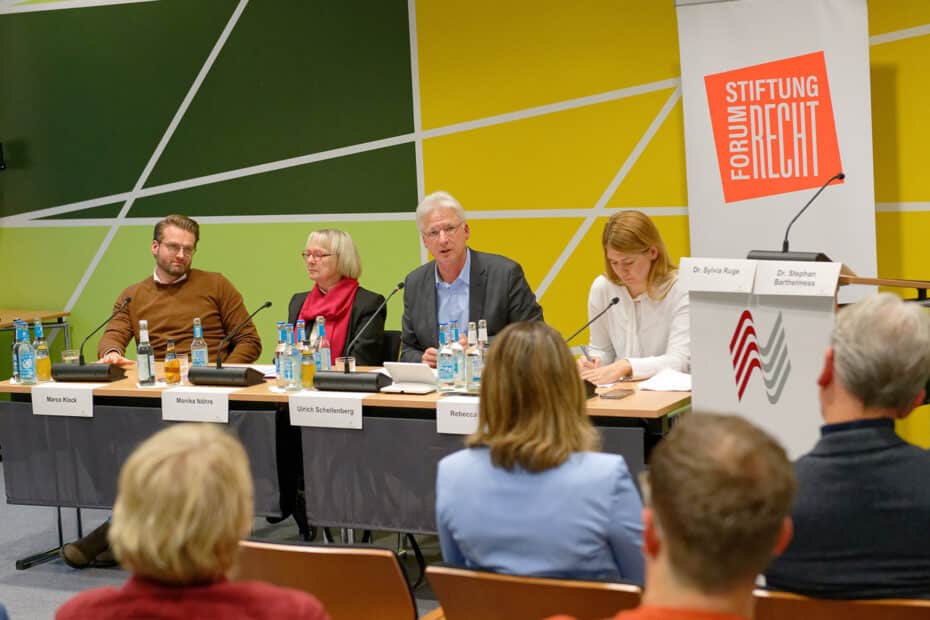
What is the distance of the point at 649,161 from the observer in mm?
5746

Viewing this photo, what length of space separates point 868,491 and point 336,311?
11.3 feet

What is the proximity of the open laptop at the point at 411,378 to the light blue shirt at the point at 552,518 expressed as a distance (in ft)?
5.70

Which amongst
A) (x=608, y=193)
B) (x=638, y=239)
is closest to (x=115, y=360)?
(x=638, y=239)

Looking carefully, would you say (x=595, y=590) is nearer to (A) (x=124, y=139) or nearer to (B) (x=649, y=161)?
(B) (x=649, y=161)

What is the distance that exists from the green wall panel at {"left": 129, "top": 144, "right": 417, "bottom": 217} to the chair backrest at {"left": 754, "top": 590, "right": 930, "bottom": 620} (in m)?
4.55

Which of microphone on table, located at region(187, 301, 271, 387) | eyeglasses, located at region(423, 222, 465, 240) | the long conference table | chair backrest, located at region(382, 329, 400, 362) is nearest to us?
the long conference table

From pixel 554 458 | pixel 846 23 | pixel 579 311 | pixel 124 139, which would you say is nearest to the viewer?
pixel 554 458

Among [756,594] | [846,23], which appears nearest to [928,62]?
[846,23]

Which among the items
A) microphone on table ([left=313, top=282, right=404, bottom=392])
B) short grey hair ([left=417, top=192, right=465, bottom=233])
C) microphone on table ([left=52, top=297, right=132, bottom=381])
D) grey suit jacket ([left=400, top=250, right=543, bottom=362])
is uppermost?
short grey hair ([left=417, top=192, right=465, bottom=233])

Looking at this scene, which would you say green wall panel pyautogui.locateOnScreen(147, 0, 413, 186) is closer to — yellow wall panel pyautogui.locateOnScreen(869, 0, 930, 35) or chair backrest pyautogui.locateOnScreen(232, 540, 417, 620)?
yellow wall panel pyautogui.locateOnScreen(869, 0, 930, 35)

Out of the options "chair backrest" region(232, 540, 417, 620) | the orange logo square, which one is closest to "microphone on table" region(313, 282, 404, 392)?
"chair backrest" region(232, 540, 417, 620)

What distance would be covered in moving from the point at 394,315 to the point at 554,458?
166 inches

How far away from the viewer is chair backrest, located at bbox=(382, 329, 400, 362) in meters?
5.09

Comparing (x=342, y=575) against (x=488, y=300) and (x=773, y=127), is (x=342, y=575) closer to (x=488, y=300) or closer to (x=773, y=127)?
(x=488, y=300)
